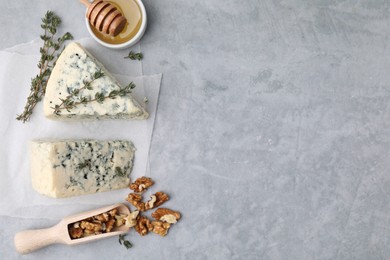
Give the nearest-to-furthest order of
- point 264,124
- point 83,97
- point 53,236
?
point 83,97
point 53,236
point 264,124

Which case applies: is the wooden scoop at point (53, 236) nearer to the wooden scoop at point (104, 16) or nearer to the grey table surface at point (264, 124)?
the grey table surface at point (264, 124)

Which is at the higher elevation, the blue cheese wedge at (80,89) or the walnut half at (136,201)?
the blue cheese wedge at (80,89)

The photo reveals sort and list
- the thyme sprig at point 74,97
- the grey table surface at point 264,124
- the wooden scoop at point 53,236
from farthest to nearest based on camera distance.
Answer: the grey table surface at point 264,124 < the wooden scoop at point 53,236 < the thyme sprig at point 74,97

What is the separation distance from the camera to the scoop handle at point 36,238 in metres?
2.44

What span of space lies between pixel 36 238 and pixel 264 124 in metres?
1.14

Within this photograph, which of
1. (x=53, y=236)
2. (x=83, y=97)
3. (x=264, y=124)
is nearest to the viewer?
(x=83, y=97)

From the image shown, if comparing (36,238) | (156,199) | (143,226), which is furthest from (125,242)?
A: (36,238)

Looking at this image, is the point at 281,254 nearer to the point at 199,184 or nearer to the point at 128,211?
the point at 199,184

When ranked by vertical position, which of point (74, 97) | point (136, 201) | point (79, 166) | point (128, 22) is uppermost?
point (128, 22)

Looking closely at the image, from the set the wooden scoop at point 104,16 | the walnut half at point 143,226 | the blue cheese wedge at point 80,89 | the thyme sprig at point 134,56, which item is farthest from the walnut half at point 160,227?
the wooden scoop at point 104,16

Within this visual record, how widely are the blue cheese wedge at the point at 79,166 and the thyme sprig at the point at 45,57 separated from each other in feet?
0.57

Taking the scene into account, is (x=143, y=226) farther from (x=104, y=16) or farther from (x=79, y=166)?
(x=104, y=16)

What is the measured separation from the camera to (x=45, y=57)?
2453mm

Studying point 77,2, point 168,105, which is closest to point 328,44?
point 168,105
